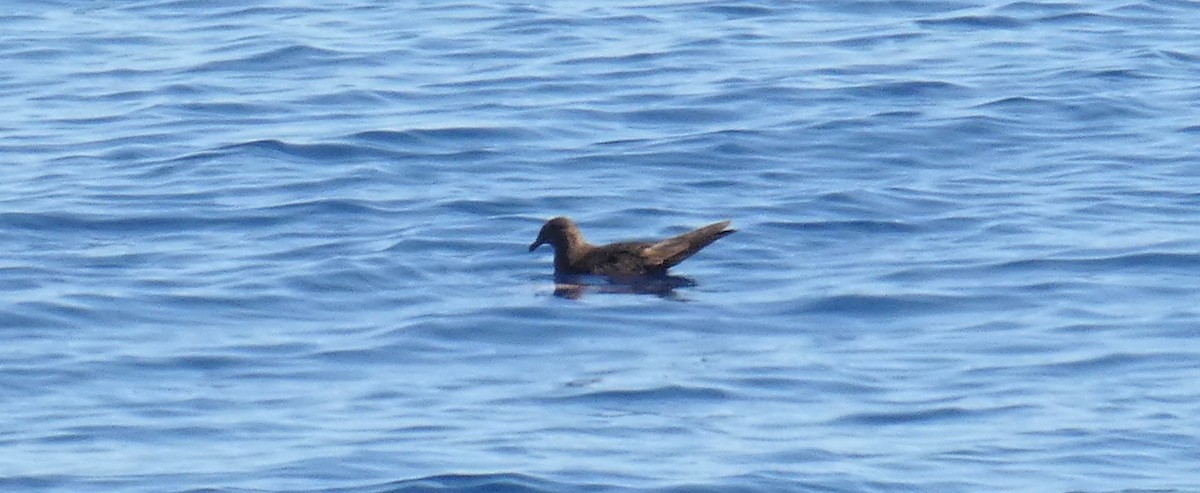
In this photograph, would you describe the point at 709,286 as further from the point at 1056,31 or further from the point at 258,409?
the point at 1056,31

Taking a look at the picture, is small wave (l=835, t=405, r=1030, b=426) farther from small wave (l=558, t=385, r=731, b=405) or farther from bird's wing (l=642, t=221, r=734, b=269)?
bird's wing (l=642, t=221, r=734, b=269)

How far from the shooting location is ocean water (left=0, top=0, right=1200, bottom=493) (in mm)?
9117

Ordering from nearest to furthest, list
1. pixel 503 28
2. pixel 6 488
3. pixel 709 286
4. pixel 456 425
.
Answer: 1. pixel 6 488
2. pixel 456 425
3. pixel 709 286
4. pixel 503 28

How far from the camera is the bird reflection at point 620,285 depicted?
12.4m

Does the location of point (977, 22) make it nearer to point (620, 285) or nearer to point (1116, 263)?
point (1116, 263)

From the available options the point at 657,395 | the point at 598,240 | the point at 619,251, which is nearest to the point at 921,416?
the point at 657,395

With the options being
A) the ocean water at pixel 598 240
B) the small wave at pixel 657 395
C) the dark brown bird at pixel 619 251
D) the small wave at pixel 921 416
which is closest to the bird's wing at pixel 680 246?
the dark brown bird at pixel 619 251

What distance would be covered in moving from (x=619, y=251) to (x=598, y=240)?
1186 millimetres

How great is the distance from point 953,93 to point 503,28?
454 cm

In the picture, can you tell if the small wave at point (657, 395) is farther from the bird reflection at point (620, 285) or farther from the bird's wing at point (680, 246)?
the bird's wing at point (680, 246)

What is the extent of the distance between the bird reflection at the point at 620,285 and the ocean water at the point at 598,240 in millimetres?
99

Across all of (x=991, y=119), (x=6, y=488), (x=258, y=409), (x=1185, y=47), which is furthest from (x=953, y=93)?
(x=6, y=488)

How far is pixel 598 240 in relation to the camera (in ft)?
46.0

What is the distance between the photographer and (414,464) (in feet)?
28.8
